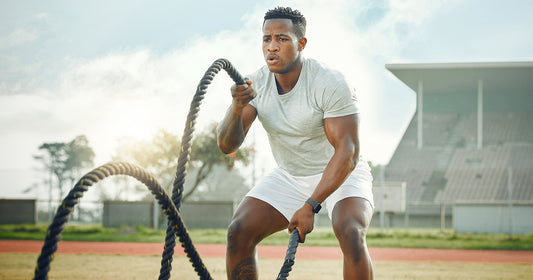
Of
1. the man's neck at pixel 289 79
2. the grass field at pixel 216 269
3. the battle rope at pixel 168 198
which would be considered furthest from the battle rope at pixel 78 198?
the grass field at pixel 216 269

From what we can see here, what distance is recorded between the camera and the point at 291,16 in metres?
3.51

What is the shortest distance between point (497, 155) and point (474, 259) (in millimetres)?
22993

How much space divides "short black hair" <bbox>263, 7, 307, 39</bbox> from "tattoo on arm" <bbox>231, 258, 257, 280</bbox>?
1431 millimetres

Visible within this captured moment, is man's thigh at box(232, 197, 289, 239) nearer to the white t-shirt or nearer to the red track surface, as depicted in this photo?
the white t-shirt

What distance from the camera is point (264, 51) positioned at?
3.50 meters

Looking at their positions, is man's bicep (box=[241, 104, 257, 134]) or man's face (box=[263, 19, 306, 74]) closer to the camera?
man's face (box=[263, 19, 306, 74])

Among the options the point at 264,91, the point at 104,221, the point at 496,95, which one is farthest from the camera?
the point at 496,95

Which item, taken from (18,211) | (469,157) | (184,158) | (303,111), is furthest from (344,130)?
(469,157)

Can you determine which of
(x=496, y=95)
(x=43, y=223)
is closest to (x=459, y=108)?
(x=496, y=95)

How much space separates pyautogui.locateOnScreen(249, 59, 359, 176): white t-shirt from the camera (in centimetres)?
347

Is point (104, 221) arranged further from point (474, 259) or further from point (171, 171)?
point (474, 259)

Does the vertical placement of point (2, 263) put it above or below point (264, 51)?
below


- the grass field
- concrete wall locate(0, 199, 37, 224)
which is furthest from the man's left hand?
concrete wall locate(0, 199, 37, 224)

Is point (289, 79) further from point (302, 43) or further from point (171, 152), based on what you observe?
point (171, 152)
